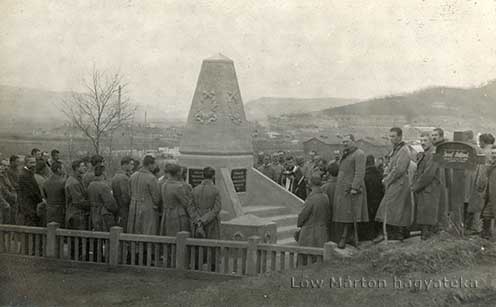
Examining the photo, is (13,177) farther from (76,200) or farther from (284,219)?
(284,219)

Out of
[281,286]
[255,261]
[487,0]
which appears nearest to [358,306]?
[281,286]

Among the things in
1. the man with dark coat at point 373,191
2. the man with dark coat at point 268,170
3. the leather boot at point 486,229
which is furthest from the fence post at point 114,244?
the man with dark coat at point 268,170

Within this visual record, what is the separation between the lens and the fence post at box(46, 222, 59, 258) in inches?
348

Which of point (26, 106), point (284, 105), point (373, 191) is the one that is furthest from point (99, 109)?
point (373, 191)

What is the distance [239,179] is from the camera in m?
11.2

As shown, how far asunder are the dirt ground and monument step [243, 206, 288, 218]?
2.74 metres

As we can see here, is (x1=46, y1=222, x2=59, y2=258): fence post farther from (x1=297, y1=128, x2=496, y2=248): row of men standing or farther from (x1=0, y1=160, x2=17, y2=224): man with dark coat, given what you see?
(x1=297, y1=128, x2=496, y2=248): row of men standing

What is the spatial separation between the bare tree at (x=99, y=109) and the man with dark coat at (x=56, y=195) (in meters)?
1.45

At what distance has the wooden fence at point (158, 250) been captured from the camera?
25.4ft

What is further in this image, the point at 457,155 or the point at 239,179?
the point at 239,179

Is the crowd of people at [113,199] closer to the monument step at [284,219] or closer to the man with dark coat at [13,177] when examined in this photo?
the man with dark coat at [13,177]

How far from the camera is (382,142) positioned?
35.2 ft

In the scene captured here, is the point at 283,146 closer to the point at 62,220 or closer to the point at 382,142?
the point at 382,142

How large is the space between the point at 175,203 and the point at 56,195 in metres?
1.90
